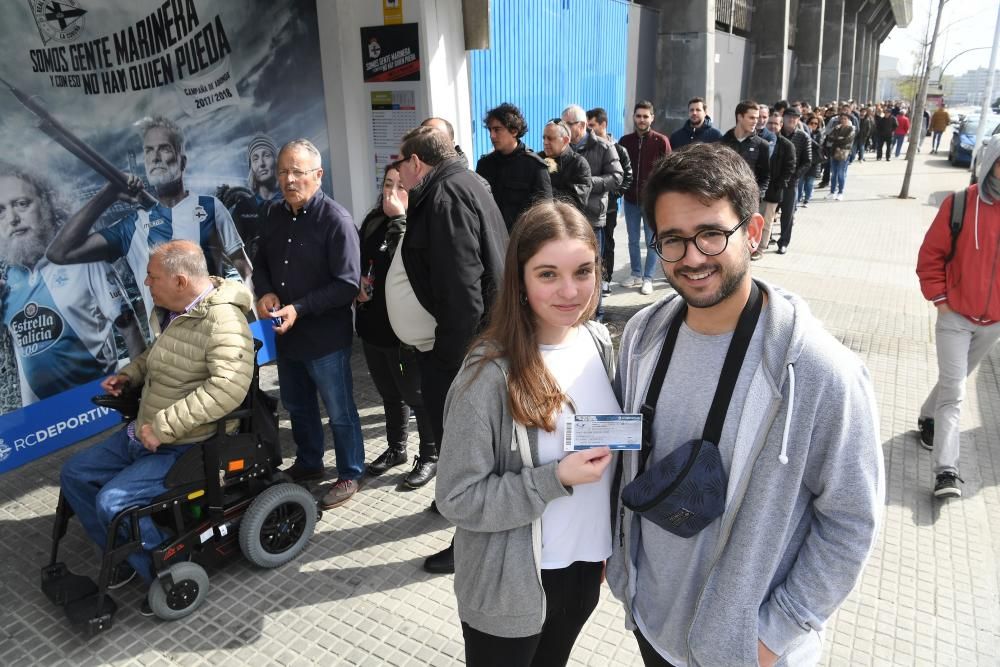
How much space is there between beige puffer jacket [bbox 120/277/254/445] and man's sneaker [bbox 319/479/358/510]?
3.09 feet

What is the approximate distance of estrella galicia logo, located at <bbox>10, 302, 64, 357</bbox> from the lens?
4.28m

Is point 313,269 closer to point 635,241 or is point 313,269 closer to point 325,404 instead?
point 325,404

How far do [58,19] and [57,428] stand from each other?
2.61 metres

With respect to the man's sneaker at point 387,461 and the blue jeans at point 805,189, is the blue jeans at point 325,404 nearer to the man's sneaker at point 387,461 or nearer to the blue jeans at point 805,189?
the man's sneaker at point 387,461

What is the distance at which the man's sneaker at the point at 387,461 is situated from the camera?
423cm

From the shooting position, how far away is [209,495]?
303 centimetres

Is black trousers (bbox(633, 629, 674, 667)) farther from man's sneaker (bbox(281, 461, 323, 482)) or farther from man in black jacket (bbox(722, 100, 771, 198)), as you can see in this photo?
man in black jacket (bbox(722, 100, 771, 198))

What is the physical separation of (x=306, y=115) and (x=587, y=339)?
465 cm

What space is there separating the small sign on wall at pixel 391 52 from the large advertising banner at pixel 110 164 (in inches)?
21.4

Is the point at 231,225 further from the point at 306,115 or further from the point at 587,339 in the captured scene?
the point at 587,339

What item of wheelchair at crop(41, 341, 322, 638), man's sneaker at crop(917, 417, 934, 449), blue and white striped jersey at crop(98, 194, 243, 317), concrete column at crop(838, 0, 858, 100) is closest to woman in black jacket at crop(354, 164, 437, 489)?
wheelchair at crop(41, 341, 322, 638)

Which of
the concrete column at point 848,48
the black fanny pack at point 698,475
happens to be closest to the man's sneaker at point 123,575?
the black fanny pack at point 698,475

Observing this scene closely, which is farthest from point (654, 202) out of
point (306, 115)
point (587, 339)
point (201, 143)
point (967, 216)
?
point (306, 115)

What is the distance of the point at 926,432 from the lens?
4512mm
